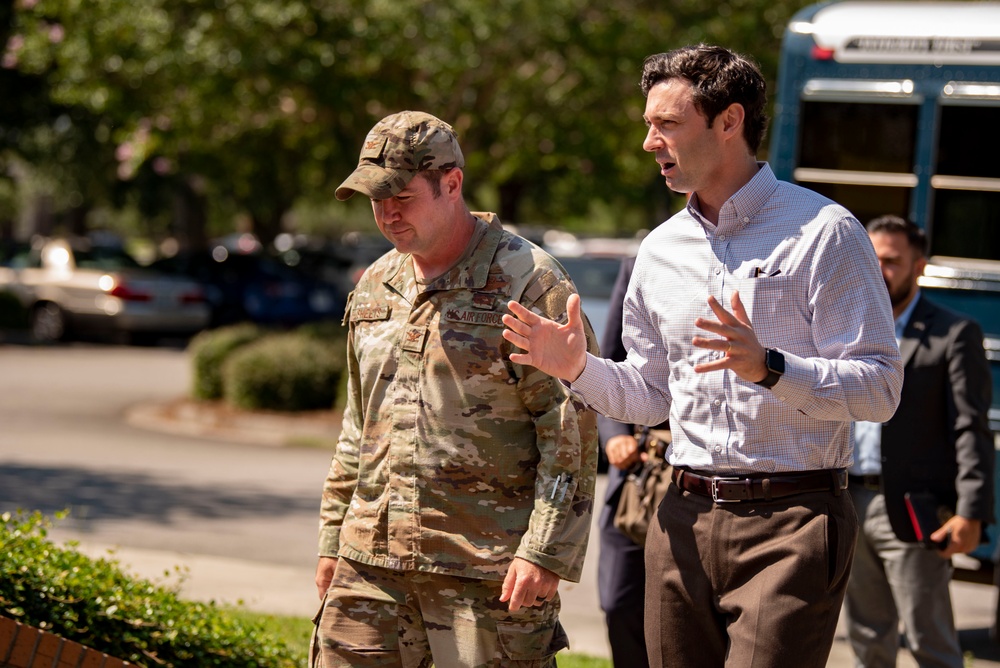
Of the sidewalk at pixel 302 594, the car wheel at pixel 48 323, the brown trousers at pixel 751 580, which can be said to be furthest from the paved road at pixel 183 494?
the car wheel at pixel 48 323

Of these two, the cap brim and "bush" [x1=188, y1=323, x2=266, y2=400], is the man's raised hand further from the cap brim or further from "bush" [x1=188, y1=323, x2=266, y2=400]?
"bush" [x1=188, y1=323, x2=266, y2=400]

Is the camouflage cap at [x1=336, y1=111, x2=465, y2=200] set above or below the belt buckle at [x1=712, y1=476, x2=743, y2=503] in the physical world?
above

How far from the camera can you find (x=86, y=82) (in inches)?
650

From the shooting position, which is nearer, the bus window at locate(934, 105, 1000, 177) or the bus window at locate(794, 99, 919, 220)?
the bus window at locate(934, 105, 1000, 177)

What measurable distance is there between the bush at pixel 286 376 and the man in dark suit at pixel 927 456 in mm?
9868

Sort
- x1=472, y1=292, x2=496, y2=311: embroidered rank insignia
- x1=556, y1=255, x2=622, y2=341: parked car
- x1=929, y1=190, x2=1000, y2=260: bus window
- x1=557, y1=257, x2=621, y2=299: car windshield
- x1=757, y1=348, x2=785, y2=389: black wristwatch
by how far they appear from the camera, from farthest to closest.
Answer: x1=557, y1=257, x2=621, y2=299: car windshield → x1=556, y1=255, x2=622, y2=341: parked car → x1=929, y1=190, x2=1000, y2=260: bus window → x1=472, y1=292, x2=496, y2=311: embroidered rank insignia → x1=757, y1=348, x2=785, y2=389: black wristwatch

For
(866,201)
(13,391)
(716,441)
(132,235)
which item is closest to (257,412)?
(13,391)

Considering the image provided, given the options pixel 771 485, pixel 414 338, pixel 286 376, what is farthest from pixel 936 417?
pixel 286 376

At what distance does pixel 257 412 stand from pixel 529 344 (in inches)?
474

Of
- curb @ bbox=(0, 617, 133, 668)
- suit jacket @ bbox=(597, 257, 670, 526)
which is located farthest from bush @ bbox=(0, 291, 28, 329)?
curb @ bbox=(0, 617, 133, 668)

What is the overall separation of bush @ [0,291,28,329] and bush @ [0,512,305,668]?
20.6 m

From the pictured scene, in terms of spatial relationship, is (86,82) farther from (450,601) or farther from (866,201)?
(450,601)

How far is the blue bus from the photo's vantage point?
744 cm

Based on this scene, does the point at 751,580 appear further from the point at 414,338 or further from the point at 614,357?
the point at 614,357
